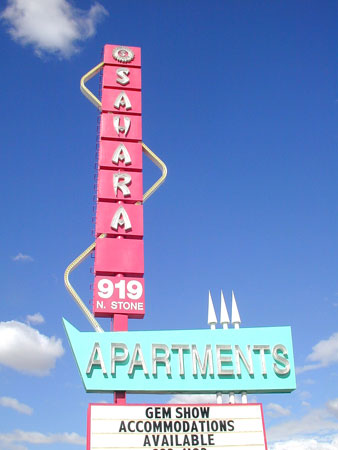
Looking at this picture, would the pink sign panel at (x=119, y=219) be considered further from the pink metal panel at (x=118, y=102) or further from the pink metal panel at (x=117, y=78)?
the pink metal panel at (x=117, y=78)

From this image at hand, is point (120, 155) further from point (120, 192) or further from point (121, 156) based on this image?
point (120, 192)

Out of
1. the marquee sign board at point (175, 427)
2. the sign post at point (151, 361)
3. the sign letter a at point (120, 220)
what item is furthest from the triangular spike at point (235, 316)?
the sign letter a at point (120, 220)

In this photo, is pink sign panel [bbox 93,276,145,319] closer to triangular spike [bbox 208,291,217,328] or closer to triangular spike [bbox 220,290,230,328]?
triangular spike [bbox 208,291,217,328]

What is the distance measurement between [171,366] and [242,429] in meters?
3.44

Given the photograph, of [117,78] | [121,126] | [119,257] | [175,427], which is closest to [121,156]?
[121,126]

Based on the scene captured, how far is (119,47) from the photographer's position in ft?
101

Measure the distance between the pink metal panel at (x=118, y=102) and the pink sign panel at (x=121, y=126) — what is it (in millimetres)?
307

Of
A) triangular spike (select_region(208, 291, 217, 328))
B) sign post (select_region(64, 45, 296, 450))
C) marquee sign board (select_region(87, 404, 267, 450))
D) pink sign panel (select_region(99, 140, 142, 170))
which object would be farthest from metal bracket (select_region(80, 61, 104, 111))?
marquee sign board (select_region(87, 404, 267, 450))

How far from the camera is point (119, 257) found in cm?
2473

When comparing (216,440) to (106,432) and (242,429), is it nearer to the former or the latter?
(242,429)

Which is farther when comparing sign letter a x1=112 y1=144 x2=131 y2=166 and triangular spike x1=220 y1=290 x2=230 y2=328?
sign letter a x1=112 y1=144 x2=131 y2=166

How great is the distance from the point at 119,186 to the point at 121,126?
3.64 m

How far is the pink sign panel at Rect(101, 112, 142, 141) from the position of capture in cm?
2786

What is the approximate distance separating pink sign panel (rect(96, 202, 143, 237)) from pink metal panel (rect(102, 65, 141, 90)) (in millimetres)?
7222
